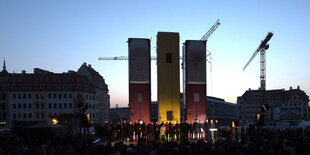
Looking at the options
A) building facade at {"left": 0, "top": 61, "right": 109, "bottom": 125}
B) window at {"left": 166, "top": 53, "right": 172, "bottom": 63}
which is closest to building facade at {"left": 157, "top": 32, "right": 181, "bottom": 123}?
window at {"left": 166, "top": 53, "right": 172, "bottom": 63}

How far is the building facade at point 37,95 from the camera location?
78438 mm

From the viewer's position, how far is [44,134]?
33062mm

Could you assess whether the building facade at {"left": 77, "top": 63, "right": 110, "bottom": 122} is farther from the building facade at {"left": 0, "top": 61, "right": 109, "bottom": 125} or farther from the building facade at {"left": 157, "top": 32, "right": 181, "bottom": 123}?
the building facade at {"left": 157, "top": 32, "right": 181, "bottom": 123}

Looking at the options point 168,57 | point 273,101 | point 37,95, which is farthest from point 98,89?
point 273,101

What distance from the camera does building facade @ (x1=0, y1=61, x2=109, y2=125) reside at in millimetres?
78438

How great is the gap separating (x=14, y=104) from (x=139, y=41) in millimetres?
43023

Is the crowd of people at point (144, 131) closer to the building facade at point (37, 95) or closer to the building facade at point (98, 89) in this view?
the building facade at point (37, 95)

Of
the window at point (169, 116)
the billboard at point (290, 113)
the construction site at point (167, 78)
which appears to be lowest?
the billboard at point (290, 113)

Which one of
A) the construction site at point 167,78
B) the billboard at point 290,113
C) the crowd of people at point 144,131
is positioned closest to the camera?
the crowd of people at point 144,131

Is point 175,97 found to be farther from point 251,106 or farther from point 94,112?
point 251,106

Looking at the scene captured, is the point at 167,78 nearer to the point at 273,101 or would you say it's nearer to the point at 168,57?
the point at 168,57

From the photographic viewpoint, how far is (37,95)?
7894 centimetres

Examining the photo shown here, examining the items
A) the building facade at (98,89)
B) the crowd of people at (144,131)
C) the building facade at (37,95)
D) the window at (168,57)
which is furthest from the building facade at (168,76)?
the building facade at (98,89)

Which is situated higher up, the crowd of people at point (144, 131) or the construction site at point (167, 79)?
the construction site at point (167, 79)
